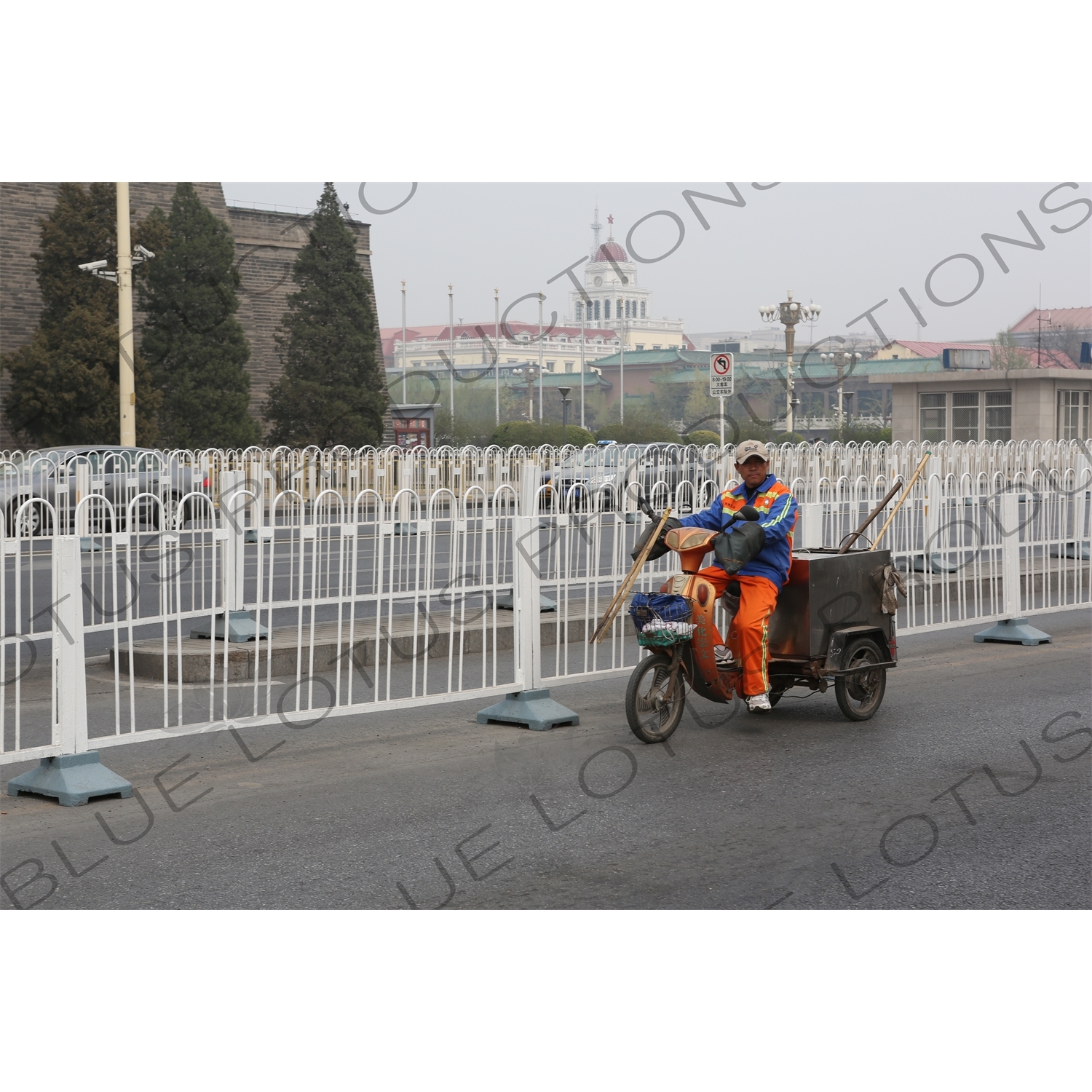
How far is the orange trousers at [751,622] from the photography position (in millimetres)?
8086

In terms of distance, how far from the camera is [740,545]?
26.0 ft

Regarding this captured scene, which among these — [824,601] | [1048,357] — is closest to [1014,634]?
[824,601]

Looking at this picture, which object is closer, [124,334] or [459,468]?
[124,334]

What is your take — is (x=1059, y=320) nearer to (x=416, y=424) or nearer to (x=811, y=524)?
(x=416, y=424)

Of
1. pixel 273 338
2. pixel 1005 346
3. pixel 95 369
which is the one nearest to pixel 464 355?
pixel 1005 346

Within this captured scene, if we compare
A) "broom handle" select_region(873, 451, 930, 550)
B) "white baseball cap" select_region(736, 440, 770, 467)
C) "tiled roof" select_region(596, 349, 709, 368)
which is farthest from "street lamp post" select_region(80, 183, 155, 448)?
"tiled roof" select_region(596, 349, 709, 368)

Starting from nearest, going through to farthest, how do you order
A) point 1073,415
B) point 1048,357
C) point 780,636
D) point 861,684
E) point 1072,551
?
point 780,636
point 861,684
point 1072,551
point 1073,415
point 1048,357

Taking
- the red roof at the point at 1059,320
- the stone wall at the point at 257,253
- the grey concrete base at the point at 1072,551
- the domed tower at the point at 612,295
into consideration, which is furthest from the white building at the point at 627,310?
the grey concrete base at the point at 1072,551

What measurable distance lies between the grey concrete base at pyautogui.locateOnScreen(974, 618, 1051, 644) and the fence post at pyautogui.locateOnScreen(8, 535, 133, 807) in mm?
7873

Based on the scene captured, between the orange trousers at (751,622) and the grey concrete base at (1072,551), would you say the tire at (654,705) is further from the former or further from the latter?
the grey concrete base at (1072,551)

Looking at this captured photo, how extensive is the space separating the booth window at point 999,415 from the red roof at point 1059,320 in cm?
6547

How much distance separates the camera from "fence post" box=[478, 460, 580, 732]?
831cm

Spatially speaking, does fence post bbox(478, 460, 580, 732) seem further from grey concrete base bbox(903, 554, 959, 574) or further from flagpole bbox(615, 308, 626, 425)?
flagpole bbox(615, 308, 626, 425)

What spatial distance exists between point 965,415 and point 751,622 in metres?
31.7
